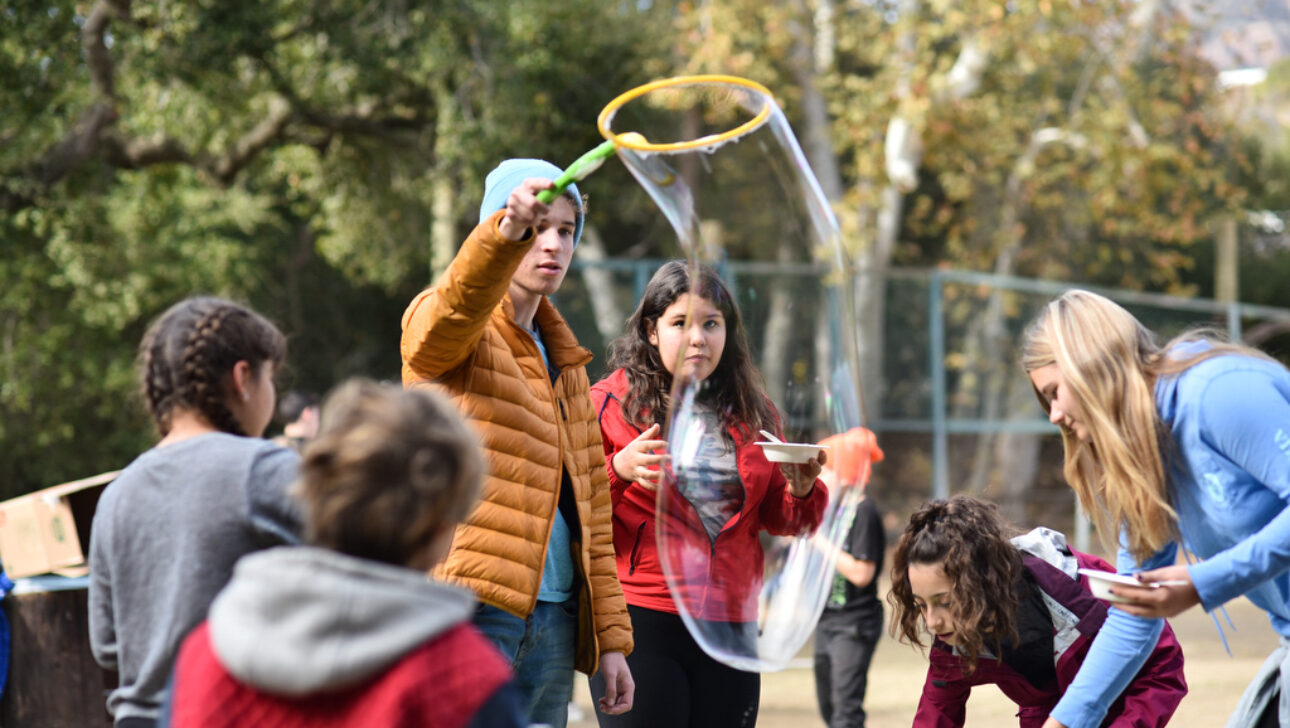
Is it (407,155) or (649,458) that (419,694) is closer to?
(649,458)

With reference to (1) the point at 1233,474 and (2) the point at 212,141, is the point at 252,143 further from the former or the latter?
(1) the point at 1233,474

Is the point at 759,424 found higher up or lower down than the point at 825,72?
lower down

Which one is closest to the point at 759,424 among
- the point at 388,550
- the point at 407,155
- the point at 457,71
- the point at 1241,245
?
the point at 388,550

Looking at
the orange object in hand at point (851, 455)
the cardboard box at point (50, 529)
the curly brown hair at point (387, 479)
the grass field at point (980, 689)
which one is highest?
the curly brown hair at point (387, 479)

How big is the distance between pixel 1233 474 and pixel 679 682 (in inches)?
53.7

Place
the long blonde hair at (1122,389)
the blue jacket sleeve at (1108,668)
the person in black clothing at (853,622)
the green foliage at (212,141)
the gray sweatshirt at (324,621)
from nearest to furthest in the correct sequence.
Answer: the gray sweatshirt at (324,621) → the long blonde hair at (1122,389) → the blue jacket sleeve at (1108,668) → the person in black clothing at (853,622) → the green foliage at (212,141)

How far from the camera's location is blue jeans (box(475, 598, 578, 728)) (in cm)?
257

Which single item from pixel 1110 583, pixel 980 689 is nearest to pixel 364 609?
pixel 1110 583

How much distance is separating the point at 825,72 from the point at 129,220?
7814 mm

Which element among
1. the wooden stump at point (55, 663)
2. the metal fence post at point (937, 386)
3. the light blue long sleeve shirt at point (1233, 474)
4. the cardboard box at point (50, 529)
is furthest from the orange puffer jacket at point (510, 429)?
the metal fence post at point (937, 386)

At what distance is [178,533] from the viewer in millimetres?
2006

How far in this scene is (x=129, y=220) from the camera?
14.2 meters

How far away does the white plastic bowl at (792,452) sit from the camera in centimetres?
280

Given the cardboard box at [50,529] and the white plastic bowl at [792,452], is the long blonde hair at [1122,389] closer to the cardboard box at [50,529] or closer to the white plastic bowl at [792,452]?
the white plastic bowl at [792,452]
